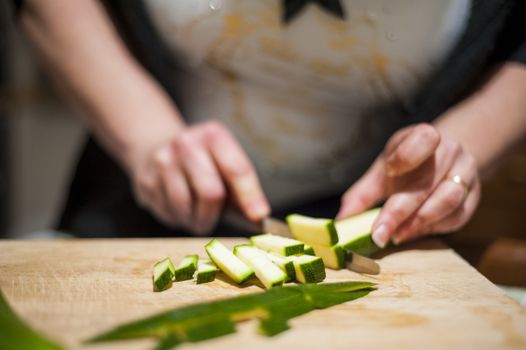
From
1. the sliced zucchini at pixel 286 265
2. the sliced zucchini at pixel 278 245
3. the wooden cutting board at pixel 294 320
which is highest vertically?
the sliced zucchini at pixel 278 245

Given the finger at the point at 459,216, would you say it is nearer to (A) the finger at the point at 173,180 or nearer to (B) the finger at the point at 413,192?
(B) the finger at the point at 413,192

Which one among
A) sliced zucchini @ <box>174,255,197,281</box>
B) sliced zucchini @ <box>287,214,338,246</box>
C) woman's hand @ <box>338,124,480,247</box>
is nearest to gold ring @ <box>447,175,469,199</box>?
woman's hand @ <box>338,124,480,247</box>

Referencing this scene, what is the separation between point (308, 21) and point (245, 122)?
0.36 m

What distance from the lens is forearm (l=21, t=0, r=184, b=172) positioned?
163cm

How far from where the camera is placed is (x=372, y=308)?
1.06 meters

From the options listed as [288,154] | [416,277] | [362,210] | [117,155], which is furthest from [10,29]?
[416,277]

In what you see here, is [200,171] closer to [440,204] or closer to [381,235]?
[381,235]

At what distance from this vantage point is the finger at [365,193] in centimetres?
150

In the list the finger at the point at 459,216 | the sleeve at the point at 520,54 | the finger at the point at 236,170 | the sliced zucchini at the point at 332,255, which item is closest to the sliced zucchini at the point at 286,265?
the sliced zucchini at the point at 332,255

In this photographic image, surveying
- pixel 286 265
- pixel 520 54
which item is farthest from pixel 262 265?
pixel 520 54

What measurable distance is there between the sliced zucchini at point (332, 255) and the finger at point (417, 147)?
0.27 meters

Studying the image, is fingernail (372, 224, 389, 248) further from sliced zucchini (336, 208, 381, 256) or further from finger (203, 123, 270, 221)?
finger (203, 123, 270, 221)

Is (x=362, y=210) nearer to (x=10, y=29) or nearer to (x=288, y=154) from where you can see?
(x=288, y=154)

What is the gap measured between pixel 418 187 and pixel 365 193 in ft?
0.50
